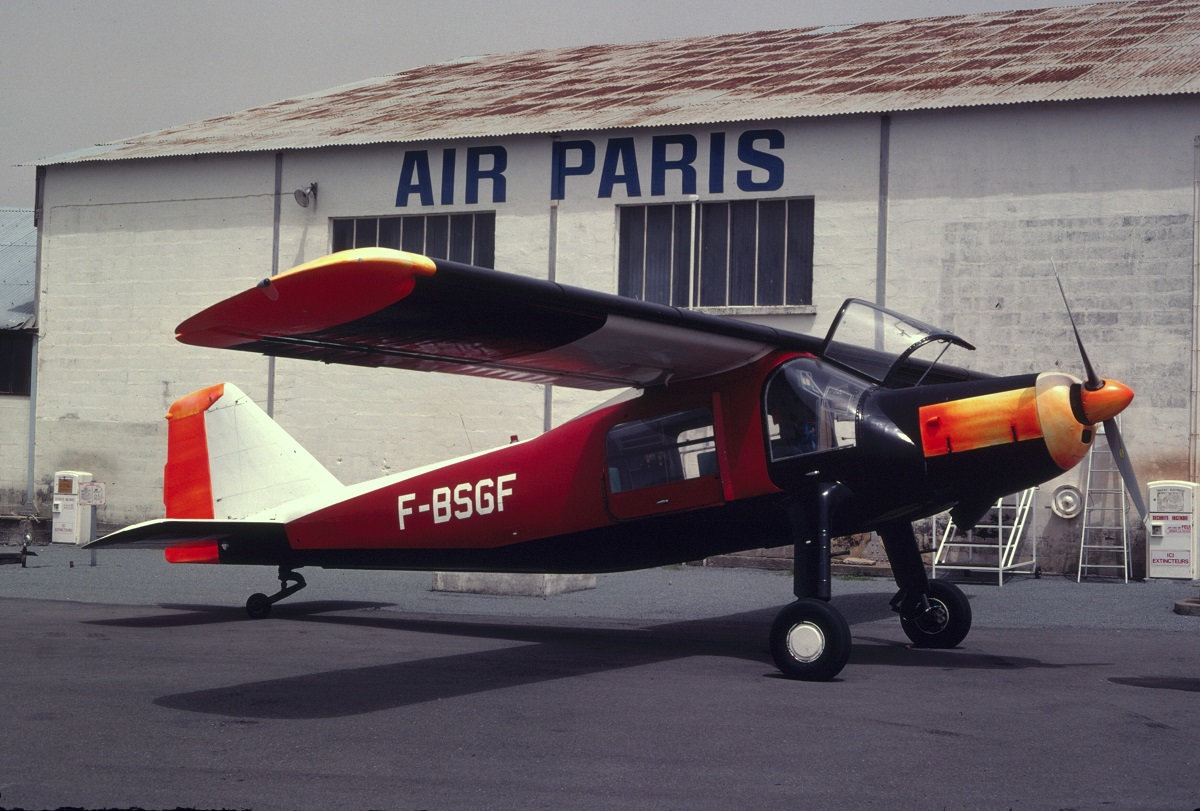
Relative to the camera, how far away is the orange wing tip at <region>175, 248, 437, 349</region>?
6.50 m

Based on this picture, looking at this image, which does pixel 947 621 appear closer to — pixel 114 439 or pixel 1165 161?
pixel 1165 161

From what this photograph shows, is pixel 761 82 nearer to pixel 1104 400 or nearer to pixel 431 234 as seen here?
pixel 431 234

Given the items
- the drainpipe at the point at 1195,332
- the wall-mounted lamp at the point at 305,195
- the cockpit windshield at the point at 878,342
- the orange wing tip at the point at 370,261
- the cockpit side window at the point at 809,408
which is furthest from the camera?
the wall-mounted lamp at the point at 305,195

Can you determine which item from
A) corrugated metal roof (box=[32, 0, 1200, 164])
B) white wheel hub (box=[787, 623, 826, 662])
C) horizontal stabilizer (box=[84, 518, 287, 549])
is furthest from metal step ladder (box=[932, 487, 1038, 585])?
horizontal stabilizer (box=[84, 518, 287, 549])

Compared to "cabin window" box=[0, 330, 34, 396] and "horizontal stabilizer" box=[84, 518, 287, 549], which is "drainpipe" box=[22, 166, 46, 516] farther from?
"horizontal stabilizer" box=[84, 518, 287, 549]

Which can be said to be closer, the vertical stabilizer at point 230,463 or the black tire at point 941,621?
the black tire at point 941,621

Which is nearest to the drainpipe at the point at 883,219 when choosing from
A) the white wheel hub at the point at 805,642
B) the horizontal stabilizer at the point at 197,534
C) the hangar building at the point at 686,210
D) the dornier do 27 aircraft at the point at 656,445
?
the hangar building at the point at 686,210

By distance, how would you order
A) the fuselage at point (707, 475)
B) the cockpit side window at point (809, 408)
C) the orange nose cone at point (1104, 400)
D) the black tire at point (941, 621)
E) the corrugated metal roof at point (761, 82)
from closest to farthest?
the orange nose cone at point (1104, 400), the fuselage at point (707, 475), the cockpit side window at point (809, 408), the black tire at point (941, 621), the corrugated metal roof at point (761, 82)

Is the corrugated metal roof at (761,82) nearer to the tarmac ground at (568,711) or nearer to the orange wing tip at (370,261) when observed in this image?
the tarmac ground at (568,711)

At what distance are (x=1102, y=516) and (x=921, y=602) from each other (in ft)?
31.8

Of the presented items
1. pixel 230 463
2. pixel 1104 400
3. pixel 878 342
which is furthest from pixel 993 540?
pixel 230 463

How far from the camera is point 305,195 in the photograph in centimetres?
2397

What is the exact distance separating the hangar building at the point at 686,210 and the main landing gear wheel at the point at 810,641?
1171cm

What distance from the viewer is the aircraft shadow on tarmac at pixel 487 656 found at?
756 centimetres
